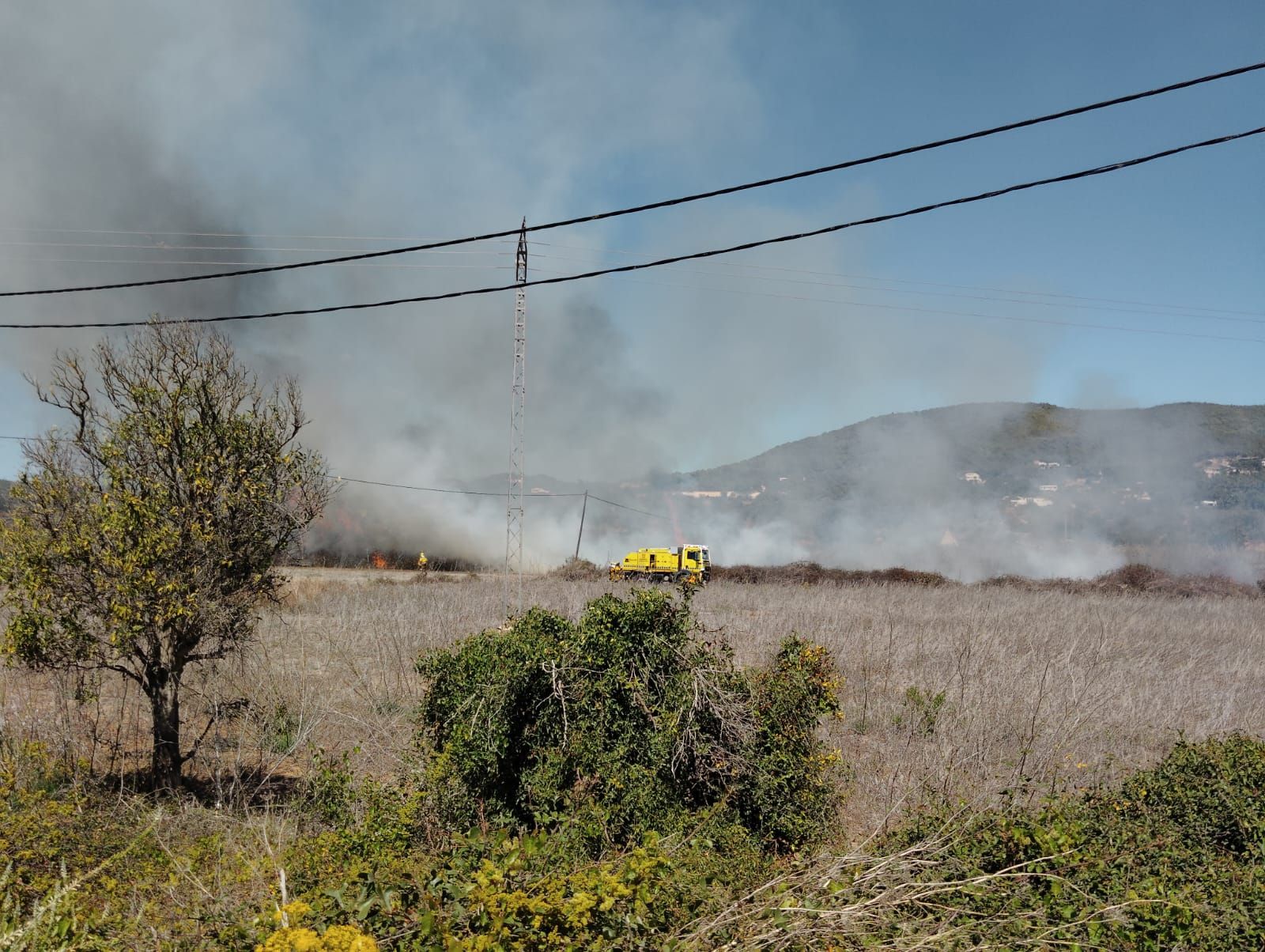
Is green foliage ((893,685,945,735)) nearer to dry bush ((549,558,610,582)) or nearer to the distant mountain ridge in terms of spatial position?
dry bush ((549,558,610,582))

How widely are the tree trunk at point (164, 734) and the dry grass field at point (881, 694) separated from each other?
20.8 inches

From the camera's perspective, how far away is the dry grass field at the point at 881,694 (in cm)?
1085

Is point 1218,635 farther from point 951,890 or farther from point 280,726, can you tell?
point 280,726

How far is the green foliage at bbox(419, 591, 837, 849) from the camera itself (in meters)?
8.29

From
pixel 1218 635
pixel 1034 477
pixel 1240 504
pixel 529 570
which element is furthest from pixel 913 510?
pixel 1218 635

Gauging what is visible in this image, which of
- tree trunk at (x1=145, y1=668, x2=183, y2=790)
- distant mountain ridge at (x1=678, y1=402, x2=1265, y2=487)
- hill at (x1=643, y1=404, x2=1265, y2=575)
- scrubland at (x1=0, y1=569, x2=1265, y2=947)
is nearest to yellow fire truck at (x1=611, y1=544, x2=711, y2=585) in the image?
scrubland at (x1=0, y1=569, x2=1265, y2=947)

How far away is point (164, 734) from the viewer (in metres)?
10.0

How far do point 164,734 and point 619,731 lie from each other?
19.4ft

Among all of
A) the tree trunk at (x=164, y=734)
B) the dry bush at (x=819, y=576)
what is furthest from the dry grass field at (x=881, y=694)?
the dry bush at (x=819, y=576)

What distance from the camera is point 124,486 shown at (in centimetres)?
957

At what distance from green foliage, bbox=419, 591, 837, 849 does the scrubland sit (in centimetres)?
73

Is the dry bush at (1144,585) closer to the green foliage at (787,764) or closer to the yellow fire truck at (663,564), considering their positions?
the yellow fire truck at (663,564)

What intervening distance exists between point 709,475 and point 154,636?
8925 cm

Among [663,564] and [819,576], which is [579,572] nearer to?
[663,564]
